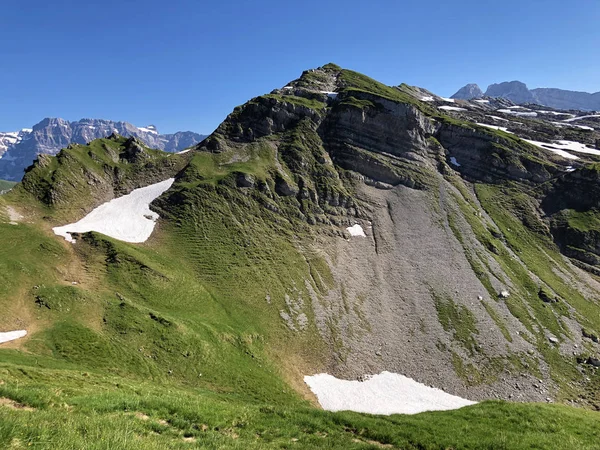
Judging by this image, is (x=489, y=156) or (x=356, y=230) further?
(x=489, y=156)

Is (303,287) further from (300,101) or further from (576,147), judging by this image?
(576,147)

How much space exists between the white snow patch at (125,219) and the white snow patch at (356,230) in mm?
47666

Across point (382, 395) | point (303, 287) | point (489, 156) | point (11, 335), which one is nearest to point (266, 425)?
point (11, 335)

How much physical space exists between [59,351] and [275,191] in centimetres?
6252

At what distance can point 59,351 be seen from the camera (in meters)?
36.5

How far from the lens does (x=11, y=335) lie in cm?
3703

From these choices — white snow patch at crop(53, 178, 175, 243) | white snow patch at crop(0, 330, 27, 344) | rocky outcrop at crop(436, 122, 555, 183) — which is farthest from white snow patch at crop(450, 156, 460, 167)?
white snow patch at crop(0, 330, 27, 344)

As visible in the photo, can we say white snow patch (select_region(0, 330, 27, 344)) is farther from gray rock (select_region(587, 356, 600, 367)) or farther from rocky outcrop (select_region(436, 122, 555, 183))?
rocky outcrop (select_region(436, 122, 555, 183))

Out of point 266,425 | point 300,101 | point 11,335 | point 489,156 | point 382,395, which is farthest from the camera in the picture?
point 489,156

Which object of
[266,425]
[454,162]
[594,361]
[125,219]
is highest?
[454,162]

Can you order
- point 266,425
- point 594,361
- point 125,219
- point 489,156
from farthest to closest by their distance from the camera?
point 489,156, point 125,219, point 594,361, point 266,425

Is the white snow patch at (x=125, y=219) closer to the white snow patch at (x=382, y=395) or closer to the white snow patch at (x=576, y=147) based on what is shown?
the white snow patch at (x=382, y=395)

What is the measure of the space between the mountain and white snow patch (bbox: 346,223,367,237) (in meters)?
0.55

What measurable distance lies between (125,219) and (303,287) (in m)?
41.8
